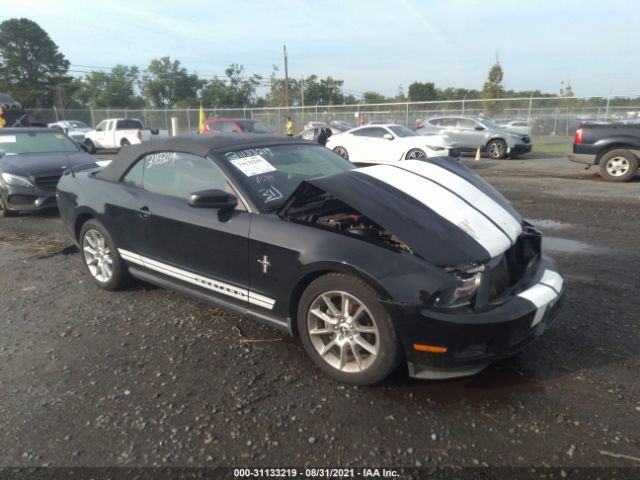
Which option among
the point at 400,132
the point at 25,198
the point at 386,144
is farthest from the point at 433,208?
the point at 400,132

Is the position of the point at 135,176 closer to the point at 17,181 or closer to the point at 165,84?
the point at 17,181

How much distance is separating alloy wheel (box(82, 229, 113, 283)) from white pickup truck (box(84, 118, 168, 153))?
18063 millimetres

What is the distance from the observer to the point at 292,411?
2.62 metres

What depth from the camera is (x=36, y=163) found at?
25.4ft

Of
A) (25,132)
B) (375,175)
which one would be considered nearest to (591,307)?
(375,175)

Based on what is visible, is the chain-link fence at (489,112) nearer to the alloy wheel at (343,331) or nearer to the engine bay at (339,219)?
the engine bay at (339,219)

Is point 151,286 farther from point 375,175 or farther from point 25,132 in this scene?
point 25,132

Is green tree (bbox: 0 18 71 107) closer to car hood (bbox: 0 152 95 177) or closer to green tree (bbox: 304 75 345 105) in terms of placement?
green tree (bbox: 304 75 345 105)

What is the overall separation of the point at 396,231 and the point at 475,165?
13.8 m

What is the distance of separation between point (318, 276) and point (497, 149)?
16.6 metres

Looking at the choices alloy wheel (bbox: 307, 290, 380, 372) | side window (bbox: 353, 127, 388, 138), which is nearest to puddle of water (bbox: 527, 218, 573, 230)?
alloy wheel (bbox: 307, 290, 380, 372)

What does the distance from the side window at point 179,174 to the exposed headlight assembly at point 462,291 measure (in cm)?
177

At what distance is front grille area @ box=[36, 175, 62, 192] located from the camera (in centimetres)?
750

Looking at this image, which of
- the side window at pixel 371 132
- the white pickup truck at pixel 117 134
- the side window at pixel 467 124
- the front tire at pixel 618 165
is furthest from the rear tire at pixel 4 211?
the side window at pixel 467 124
